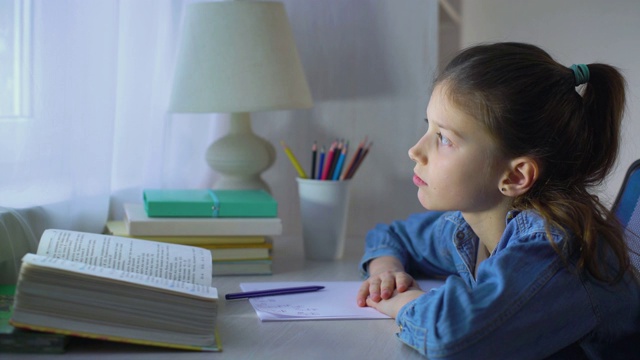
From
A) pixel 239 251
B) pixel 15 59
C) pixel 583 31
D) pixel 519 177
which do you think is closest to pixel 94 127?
pixel 15 59

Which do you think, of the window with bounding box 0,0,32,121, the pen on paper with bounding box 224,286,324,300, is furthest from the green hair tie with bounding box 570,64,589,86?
the window with bounding box 0,0,32,121

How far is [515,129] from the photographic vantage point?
1.01 metres

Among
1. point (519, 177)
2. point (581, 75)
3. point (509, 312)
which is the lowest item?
point (509, 312)

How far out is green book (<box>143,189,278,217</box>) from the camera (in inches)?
49.6

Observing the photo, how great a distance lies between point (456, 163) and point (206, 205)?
422 mm

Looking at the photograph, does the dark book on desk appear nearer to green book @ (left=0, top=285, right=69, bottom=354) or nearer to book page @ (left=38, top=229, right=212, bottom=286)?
book page @ (left=38, top=229, right=212, bottom=286)

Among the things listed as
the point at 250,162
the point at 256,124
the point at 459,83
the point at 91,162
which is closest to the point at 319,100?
the point at 256,124

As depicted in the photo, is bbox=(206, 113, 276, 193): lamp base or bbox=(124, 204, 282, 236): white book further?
bbox=(206, 113, 276, 193): lamp base

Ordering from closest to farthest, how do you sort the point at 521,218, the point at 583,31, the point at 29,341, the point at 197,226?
1. the point at 29,341
2. the point at 521,218
3. the point at 197,226
4. the point at 583,31

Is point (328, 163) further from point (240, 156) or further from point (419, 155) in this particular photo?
point (419, 155)

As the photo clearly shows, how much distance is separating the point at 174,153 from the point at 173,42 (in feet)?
0.68

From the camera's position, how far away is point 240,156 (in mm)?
1459

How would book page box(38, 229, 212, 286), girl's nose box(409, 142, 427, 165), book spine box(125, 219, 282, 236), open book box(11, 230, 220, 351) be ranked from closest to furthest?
open book box(11, 230, 220, 351), book page box(38, 229, 212, 286), girl's nose box(409, 142, 427, 165), book spine box(125, 219, 282, 236)

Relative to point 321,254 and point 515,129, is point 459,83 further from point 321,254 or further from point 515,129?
point 321,254
